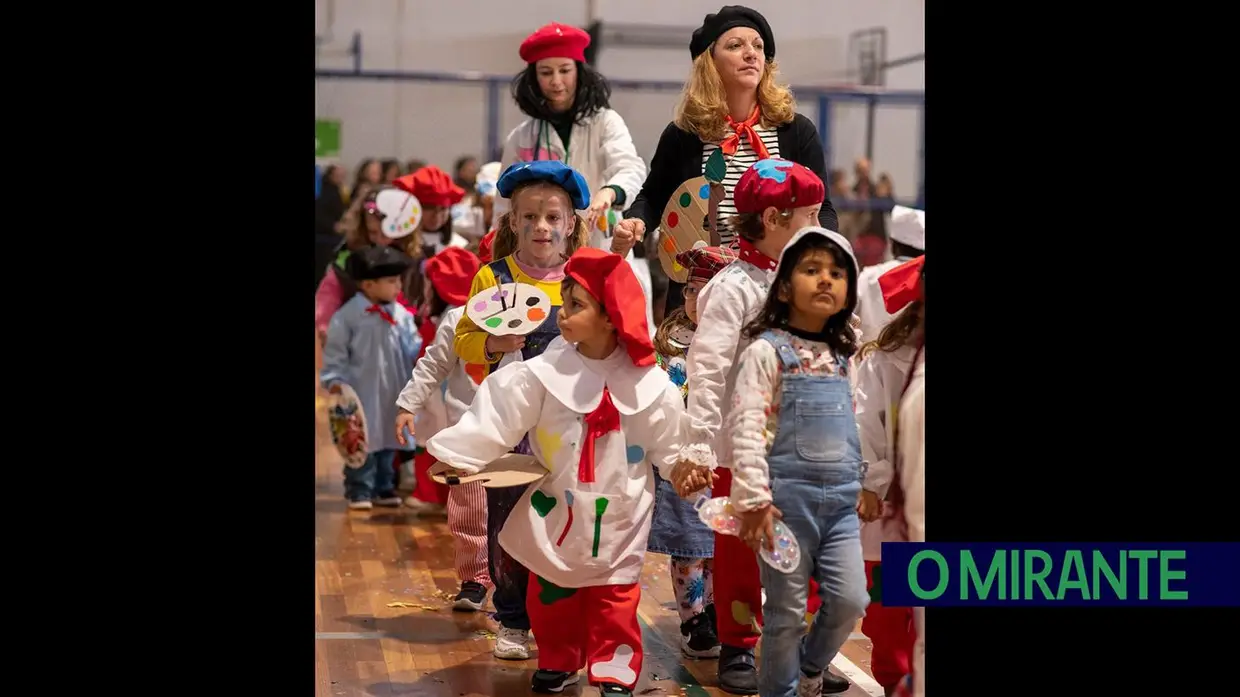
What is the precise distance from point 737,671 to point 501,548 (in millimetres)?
693

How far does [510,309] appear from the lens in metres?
3.94

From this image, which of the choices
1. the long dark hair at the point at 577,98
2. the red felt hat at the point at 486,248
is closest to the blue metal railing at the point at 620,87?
the long dark hair at the point at 577,98

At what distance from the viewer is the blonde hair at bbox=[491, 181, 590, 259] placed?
4043mm

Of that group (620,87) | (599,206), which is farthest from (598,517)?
(620,87)

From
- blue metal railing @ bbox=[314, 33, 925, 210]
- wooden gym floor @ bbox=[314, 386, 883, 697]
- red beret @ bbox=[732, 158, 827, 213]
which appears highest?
blue metal railing @ bbox=[314, 33, 925, 210]

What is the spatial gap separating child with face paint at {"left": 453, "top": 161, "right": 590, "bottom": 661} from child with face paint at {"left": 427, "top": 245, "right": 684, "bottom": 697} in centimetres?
38

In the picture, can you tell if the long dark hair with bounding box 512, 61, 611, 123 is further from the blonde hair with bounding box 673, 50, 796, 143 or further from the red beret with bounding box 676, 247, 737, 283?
the red beret with bounding box 676, 247, 737, 283
